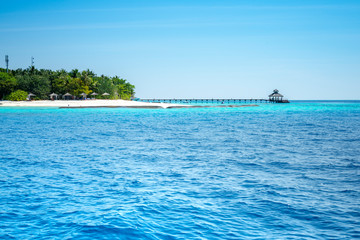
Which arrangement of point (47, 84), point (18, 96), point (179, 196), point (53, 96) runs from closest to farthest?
point (179, 196), point (18, 96), point (47, 84), point (53, 96)

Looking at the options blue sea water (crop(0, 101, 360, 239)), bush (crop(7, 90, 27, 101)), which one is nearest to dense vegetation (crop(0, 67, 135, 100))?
bush (crop(7, 90, 27, 101))

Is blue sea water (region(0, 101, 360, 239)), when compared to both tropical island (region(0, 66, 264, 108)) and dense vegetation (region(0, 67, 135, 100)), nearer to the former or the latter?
tropical island (region(0, 66, 264, 108))

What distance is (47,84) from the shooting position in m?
121

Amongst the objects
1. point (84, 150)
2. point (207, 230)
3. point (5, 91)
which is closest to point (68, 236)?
point (207, 230)

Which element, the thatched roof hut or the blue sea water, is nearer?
the blue sea water

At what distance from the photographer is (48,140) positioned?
29.9m

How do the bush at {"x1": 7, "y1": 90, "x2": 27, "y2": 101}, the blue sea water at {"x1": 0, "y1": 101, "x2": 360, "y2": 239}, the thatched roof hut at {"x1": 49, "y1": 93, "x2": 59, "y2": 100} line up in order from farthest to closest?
1. the thatched roof hut at {"x1": 49, "y1": 93, "x2": 59, "y2": 100}
2. the bush at {"x1": 7, "y1": 90, "x2": 27, "y2": 101}
3. the blue sea water at {"x1": 0, "y1": 101, "x2": 360, "y2": 239}

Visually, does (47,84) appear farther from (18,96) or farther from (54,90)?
(18,96)

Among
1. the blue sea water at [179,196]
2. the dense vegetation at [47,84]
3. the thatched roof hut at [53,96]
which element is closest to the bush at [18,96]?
the dense vegetation at [47,84]

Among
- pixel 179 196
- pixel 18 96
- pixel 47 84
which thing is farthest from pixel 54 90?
pixel 179 196

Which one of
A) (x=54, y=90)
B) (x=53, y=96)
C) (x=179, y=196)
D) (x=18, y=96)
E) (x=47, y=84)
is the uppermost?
(x=47, y=84)

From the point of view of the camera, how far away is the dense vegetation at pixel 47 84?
381 feet

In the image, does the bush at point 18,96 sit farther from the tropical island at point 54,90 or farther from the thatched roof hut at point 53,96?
the thatched roof hut at point 53,96

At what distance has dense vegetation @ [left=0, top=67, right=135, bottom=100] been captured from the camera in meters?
116
